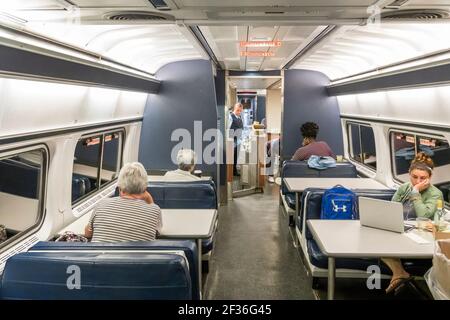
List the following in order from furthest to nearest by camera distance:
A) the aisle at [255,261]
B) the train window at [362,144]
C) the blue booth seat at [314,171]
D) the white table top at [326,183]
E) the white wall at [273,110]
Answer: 1. the white wall at [273,110]
2. the train window at [362,144]
3. the blue booth seat at [314,171]
4. the white table top at [326,183]
5. the aisle at [255,261]

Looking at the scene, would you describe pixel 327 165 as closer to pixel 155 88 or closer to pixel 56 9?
pixel 155 88

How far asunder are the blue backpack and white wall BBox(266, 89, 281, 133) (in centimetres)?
642

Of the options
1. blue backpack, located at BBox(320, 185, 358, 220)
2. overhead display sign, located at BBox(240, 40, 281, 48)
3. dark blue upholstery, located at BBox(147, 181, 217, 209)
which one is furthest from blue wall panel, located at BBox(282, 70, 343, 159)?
blue backpack, located at BBox(320, 185, 358, 220)

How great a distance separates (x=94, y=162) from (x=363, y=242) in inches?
161

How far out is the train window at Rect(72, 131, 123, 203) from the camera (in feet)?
15.5

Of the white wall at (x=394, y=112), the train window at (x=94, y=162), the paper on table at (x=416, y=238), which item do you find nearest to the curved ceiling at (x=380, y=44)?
the white wall at (x=394, y=112)

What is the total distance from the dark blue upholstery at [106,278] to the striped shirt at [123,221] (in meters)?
0.67

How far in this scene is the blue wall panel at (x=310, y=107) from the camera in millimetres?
7633

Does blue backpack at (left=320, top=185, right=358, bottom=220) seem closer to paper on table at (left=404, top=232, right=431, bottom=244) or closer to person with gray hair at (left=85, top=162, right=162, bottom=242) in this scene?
paper on table at (left=404, top=232, right=431, bottom=244)

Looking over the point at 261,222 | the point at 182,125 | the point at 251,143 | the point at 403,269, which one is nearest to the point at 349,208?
the point at 403,269

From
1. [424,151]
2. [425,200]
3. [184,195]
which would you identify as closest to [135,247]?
[184,195]

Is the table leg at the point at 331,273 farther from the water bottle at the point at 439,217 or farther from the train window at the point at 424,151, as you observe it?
the train window at the point at 424,151

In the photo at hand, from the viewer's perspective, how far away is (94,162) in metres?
5.58
